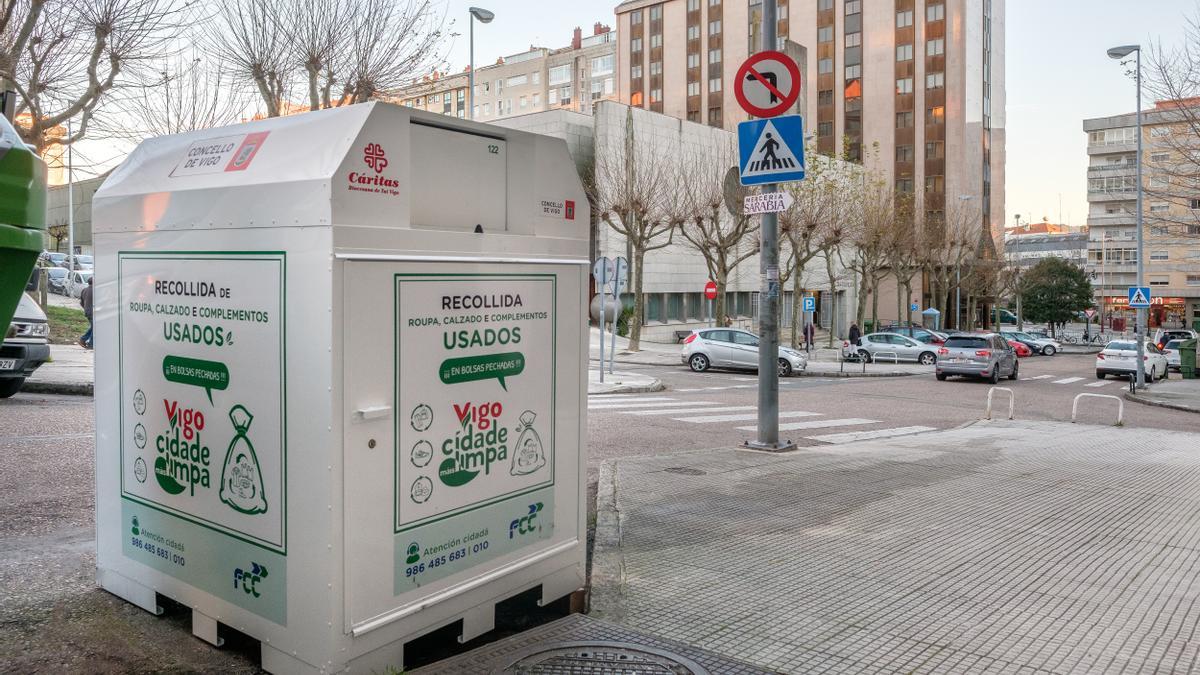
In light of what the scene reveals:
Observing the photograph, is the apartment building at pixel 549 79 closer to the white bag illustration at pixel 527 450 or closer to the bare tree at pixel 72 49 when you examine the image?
the bare tree at pixel 72 49

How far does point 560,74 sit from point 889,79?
44506mm

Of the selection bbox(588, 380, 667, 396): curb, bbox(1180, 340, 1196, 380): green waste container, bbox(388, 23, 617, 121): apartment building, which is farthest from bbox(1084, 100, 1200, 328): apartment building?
bbox(588, 380, 667, 396): curb

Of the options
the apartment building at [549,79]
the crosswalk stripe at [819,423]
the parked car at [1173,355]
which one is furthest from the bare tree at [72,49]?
the apartment building at [549,79]

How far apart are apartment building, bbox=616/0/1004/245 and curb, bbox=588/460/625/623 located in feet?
205

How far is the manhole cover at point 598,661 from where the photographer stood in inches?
146

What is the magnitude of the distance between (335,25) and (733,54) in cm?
5910

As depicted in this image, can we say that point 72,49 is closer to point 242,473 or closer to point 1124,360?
point 242,473

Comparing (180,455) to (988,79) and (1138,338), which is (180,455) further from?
(988,79)

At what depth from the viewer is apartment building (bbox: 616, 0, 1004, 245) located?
2707 inches

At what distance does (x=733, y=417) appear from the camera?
14.6 metres

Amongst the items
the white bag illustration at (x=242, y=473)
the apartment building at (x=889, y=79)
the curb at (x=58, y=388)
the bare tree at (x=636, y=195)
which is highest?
the apartment building at (x=889, y=79)

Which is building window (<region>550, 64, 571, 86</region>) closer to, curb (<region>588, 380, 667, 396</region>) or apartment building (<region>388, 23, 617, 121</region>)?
apartment building (<region>388, 23, 617, 121</region>)

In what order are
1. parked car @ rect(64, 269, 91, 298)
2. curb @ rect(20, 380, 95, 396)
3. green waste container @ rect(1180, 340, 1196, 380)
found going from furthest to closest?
1. parked car @ rect(64, 269, 91, 298)
2. green waste container @ rect(1180, 340, 1196, 380)
3. curb @ rect(20, 380, 95, 396)

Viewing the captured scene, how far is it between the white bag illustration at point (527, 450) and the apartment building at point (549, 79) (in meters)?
93.8
